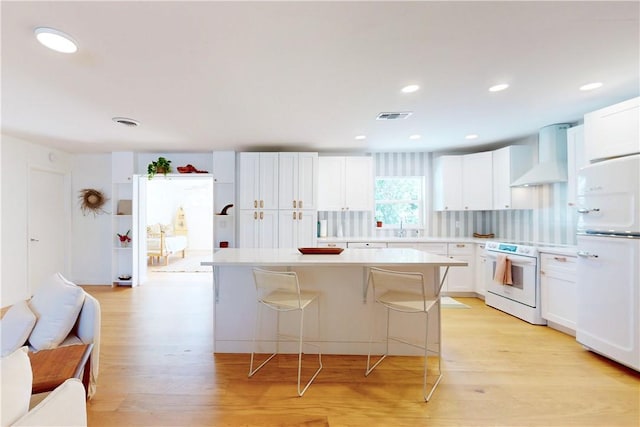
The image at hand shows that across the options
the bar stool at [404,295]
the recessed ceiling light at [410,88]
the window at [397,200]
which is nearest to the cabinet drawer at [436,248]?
the window at [397,200]

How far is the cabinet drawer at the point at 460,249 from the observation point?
4414mm

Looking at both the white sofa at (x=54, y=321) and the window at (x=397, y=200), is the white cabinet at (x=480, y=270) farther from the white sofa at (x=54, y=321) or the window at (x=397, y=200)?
the white sofa at (x=54, y=321)

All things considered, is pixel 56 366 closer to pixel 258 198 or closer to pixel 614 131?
pixel 258 198

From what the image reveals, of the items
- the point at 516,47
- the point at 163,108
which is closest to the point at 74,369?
the point at 163,108

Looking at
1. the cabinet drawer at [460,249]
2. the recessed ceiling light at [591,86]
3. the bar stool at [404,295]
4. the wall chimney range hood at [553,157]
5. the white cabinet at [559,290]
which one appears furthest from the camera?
the cabinet drawer at [460,249]

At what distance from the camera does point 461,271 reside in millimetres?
4441

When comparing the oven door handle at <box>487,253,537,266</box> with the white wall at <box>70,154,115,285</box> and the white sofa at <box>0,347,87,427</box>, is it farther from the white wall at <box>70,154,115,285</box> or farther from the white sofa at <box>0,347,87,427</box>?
Answer: the white wall at <box>70,154,115,285</box>

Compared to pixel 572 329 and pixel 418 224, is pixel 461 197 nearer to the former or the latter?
pixel 418 224

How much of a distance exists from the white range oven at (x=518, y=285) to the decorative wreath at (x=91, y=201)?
260 inches

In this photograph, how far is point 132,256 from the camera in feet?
16.8

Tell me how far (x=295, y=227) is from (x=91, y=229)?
388cm

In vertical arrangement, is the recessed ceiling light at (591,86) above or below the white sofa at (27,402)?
above

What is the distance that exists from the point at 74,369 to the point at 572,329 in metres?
4.28

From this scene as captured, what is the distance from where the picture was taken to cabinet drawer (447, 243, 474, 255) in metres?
4.41
